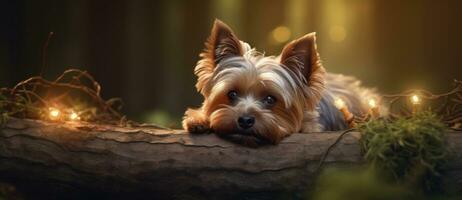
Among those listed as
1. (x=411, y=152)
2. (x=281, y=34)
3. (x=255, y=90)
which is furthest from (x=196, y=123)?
(x=281, y=34)

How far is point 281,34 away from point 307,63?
7.53 ft

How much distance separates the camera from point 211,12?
6.16m

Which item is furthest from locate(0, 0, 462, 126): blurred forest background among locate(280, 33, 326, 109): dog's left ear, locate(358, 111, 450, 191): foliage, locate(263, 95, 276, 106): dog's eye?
locate(358, 111, 450, 191): foliage

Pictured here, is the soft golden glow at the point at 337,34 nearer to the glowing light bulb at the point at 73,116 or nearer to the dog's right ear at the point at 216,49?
the dog's right ear at the point at 216,49

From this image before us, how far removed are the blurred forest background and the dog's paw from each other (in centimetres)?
254

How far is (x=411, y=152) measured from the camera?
3.00 meters

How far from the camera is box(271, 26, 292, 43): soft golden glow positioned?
236 inches

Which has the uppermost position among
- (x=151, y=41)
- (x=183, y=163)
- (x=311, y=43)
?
(x=151, y=41)

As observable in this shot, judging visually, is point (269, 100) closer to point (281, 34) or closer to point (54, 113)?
point (54, 113)

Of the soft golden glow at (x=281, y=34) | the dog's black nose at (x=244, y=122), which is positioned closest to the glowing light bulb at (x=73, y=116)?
the dog's black nose at (x=244, y=122)

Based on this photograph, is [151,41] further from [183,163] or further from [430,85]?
[183,163]

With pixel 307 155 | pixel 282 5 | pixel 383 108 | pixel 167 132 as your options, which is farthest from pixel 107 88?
pixel 307 155

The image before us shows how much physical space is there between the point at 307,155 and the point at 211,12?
10.5 feet

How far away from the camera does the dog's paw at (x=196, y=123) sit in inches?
133
